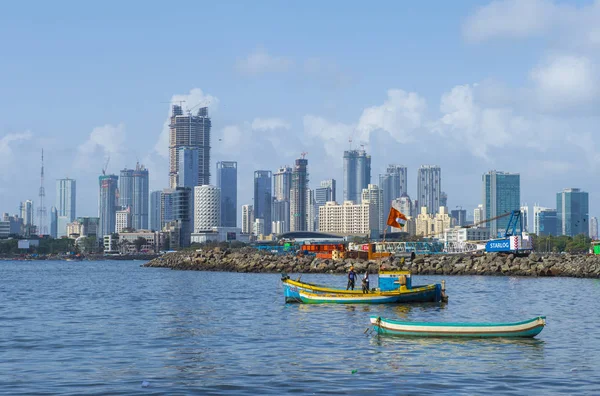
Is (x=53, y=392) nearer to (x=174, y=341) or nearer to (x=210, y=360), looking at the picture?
(x=210, y=360)

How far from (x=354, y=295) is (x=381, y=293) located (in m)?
1.92

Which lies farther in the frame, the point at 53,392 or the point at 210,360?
the point at 210,360

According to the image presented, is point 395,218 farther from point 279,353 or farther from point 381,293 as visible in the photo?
point 279,353

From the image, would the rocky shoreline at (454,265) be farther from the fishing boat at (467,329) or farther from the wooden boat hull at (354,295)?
the fishing boat at (467,329)

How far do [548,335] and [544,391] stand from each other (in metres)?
15.4

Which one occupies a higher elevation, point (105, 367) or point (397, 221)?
point (397, 221)

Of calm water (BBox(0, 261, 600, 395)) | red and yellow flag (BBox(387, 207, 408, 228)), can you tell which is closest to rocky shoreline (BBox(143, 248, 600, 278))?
red and yellow flag (BBox(387, 207, 408, 228))

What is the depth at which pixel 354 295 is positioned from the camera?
59.0 m

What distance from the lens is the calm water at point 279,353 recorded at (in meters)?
29.6

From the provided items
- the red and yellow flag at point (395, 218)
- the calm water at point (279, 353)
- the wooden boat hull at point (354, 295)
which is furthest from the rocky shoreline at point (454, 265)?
the calm water at point (279, 353)

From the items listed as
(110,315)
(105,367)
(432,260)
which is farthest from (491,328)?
(432,260)

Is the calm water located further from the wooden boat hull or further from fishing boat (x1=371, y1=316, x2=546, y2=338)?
the wooden boat hull

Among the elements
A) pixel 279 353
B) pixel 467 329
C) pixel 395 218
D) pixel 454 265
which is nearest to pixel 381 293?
pixel 395 218

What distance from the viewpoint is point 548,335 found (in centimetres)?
4328
